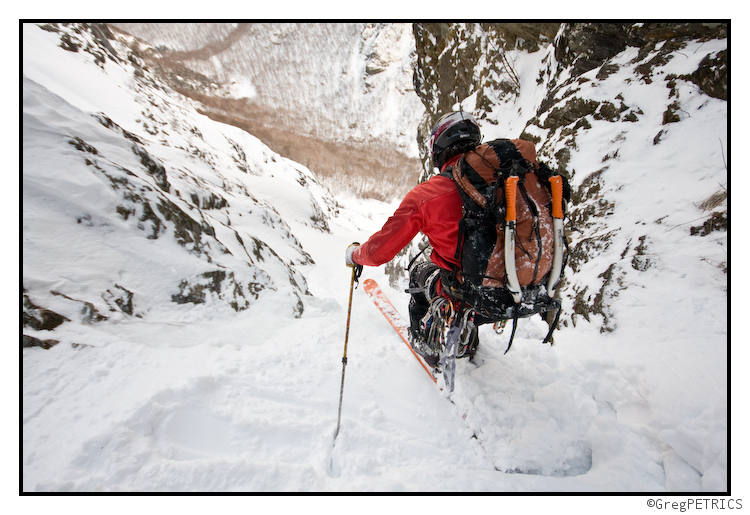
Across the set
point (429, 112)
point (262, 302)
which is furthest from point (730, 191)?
point (429, 112)

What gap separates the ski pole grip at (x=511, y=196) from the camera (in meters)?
1.68

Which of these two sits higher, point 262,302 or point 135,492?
point 262,302

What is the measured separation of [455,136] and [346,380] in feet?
A: 8.10

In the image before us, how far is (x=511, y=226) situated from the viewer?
1.71m

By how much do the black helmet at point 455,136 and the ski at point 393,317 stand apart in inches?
84.5

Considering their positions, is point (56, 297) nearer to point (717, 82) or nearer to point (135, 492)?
point (135, 492)

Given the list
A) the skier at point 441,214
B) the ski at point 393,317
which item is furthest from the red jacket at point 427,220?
the ski at point 393,317

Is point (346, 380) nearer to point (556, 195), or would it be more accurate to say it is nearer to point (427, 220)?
point (427, 220)

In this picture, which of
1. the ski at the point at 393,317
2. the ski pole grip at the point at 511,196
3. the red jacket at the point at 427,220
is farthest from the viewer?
the ski at the point at 393,317

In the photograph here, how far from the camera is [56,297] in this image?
253 centimetres

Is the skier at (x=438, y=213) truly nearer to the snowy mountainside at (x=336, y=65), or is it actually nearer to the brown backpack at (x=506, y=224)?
the brown backpack at (x=506, y=224)

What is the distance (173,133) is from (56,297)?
20.6 m

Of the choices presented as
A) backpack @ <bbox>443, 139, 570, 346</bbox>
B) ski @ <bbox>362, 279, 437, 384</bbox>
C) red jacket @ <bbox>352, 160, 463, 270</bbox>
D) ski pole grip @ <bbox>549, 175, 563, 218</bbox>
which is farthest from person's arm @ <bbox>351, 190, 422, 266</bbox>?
ski @ <bbox>362, 279, 437, 384</bbox>

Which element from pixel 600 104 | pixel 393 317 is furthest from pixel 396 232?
pixel 600 104
